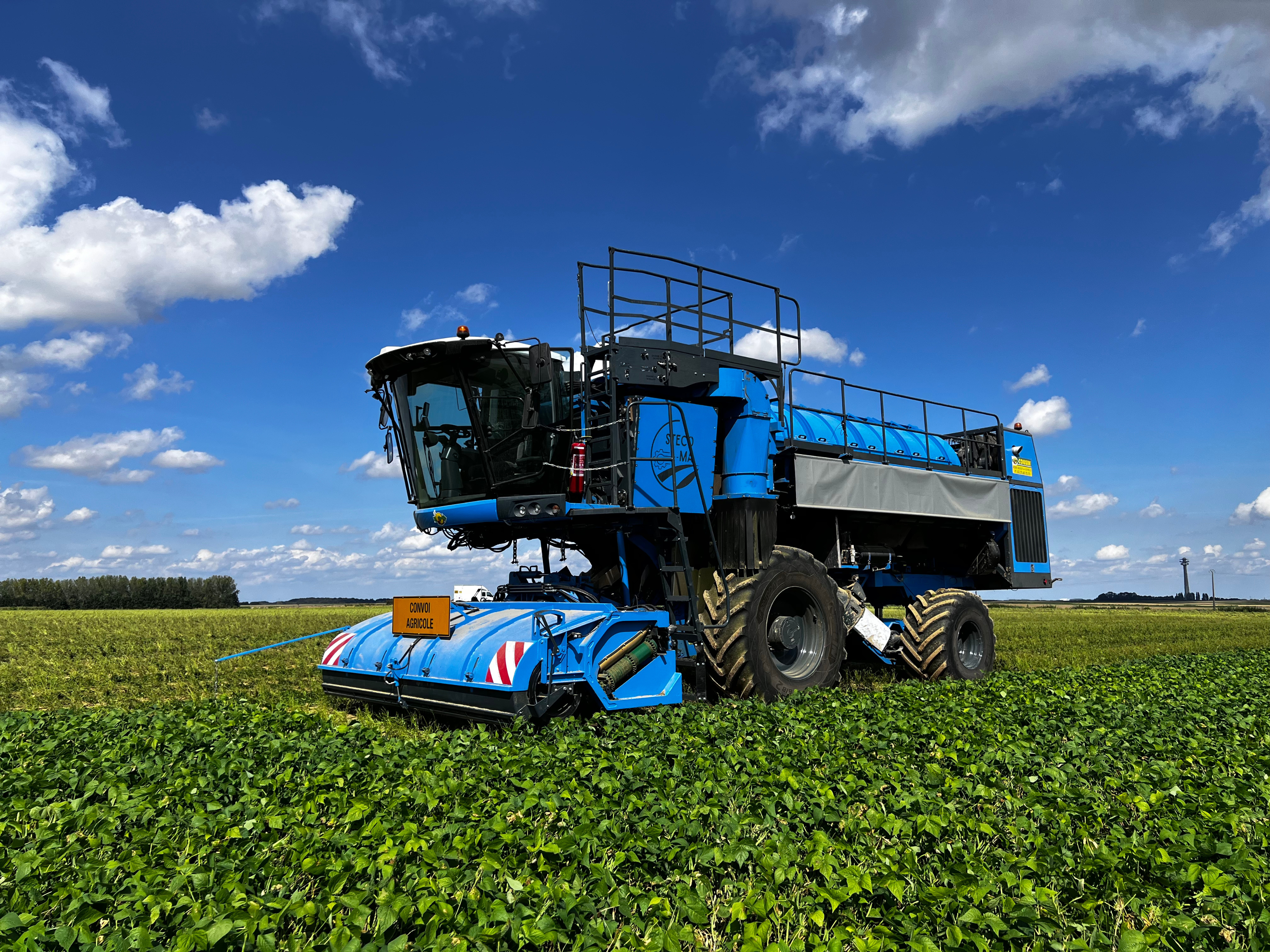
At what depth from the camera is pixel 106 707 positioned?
29.0 feet

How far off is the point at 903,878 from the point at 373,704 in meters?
6.49

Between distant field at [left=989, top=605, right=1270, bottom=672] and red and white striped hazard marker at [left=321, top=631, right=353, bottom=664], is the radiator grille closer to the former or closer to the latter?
distant field at [left=989, top=605, right=1270, bottom=672]

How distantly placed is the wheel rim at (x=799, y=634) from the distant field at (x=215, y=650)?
5162mm

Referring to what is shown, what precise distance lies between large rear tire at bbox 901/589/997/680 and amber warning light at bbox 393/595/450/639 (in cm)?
667

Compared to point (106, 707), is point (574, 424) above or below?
above

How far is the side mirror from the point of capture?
8.58 meters

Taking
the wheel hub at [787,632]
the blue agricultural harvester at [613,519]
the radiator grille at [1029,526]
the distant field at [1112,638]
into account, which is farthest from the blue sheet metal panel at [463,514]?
the distant field at [1112,638]

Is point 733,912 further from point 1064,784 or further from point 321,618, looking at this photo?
point 321,618

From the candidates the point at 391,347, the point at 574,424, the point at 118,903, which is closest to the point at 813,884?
the point at 118,903

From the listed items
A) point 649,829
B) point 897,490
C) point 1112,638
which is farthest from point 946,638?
point 1112,638

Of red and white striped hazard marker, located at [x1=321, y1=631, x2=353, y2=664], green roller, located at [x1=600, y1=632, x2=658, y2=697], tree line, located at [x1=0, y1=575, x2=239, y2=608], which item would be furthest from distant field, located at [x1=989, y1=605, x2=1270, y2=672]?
tree line, located at [x1=0, y1=575, x2=239, y2=608]

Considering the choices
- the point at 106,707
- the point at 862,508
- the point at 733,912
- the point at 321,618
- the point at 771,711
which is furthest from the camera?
the point at 321,618

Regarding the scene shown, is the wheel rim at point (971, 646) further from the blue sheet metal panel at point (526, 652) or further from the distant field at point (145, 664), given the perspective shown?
the distant field at point (145, 664)

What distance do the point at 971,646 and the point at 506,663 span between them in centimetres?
827
